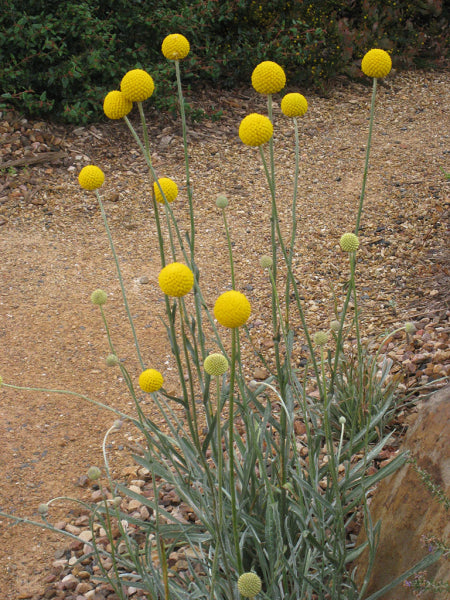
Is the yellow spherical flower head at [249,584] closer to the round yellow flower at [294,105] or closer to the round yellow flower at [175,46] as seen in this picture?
the round yellow flower at [294,105]

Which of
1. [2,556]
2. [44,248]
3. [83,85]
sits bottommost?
[2,556]

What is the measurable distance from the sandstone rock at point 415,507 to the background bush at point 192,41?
4073 mm

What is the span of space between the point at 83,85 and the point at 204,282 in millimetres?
2211

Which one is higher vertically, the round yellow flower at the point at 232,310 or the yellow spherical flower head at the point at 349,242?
the round yellow flower at the point at 232,310

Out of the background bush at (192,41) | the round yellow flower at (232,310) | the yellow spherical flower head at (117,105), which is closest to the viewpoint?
the round yellow flower at (232,310)

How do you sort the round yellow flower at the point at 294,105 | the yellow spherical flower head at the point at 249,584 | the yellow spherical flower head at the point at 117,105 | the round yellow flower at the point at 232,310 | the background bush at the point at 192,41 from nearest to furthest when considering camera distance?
the round yellow flower at the point at 232,310
the yellow spherical flower head at the point at 249,584
the yellow spherical flower head at the point at 117,105
the round yellow flower at the point at 294,105
the background bush at the point at 192,41

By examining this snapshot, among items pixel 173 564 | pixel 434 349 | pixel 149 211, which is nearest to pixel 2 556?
pixel 173 564

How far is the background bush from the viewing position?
494 centimetres

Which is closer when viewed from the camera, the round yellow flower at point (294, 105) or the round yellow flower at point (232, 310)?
the round yellow flower at point (232, 310)

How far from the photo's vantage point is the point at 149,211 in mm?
4598

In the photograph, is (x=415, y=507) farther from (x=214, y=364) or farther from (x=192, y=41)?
(x=192, y=41)

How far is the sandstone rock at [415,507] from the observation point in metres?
1.49

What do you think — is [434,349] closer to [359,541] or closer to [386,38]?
[359,541]

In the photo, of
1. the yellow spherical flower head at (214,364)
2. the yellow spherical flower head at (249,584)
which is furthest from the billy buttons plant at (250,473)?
the yellow spherical flower head at (249,584)
